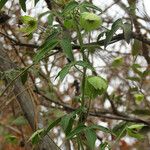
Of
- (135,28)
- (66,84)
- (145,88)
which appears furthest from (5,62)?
(145,88)

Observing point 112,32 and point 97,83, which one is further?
point 112,32

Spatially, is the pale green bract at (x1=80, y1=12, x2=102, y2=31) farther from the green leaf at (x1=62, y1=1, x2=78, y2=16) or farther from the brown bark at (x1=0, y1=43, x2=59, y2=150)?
the brown bark at (x1=0, y1=43, x2=59, y2=150)

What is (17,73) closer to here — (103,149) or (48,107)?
(103,149)

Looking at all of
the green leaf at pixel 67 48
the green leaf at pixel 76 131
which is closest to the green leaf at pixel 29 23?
the green leaf at pixel 67 48

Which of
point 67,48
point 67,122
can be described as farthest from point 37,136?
point 67,48

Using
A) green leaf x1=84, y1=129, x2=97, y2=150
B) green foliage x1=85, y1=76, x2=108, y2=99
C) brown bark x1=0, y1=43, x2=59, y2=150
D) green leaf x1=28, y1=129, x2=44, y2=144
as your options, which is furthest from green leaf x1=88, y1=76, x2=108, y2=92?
brown bark x1=0, y1=43, x2=59, y2=150

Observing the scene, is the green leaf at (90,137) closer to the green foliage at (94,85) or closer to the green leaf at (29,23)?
the green foliage at (94,85)

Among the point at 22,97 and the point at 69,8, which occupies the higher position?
the point at 69,8

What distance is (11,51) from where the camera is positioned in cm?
197

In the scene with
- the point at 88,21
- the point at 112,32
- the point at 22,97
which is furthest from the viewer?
the point at 22,97

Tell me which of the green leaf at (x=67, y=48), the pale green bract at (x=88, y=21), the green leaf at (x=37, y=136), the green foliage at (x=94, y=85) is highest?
the pale green bract at (x=88, y=21)

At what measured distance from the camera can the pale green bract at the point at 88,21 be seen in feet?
3.16

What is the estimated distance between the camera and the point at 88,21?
0.98 meters

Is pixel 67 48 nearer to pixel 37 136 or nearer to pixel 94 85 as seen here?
Answer: pixel 94 85
